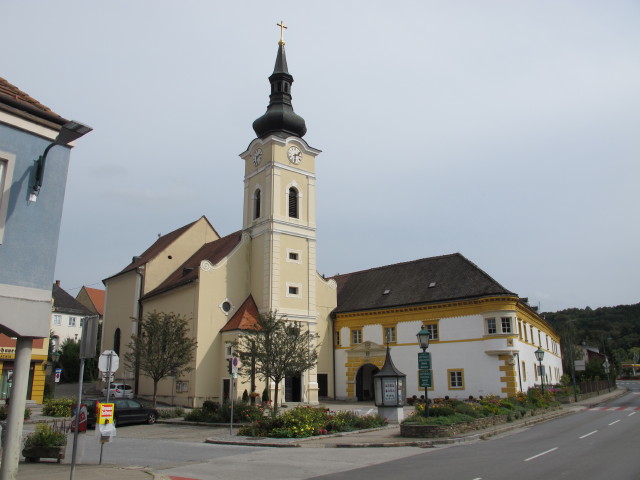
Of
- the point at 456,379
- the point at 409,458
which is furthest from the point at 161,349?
the point at 409,458

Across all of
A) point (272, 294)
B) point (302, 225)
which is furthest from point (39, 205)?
point (302, 225)

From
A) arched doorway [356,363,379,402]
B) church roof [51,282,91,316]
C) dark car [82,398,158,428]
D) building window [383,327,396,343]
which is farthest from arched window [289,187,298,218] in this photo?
church roof [51,282,91,316]

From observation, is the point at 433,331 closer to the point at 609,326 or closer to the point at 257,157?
the point at 257,157

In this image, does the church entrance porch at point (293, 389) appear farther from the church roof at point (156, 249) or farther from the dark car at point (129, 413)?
the church roof at point (156, 249)

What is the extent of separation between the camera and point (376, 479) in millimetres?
11148

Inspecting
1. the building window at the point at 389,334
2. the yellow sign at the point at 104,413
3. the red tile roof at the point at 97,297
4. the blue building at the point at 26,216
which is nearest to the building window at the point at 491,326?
the building window at the point at 389,334

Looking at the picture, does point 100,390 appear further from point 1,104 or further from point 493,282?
point 1,104

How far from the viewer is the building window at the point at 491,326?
34.5m

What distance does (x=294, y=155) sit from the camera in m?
40.0

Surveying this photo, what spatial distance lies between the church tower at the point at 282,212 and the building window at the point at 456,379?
9.16 m

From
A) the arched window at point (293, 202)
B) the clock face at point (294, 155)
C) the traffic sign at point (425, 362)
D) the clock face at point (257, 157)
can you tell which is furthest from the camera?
the clock face at point (257, 157)

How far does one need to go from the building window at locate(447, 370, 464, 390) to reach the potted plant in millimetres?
26938

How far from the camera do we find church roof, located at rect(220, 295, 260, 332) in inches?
1352

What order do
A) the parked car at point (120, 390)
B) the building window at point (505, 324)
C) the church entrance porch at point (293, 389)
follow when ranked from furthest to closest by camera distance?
the parked car at point (120, 390) → the church entrance porch at point (293, 389) → the building window at point (505, 324)
